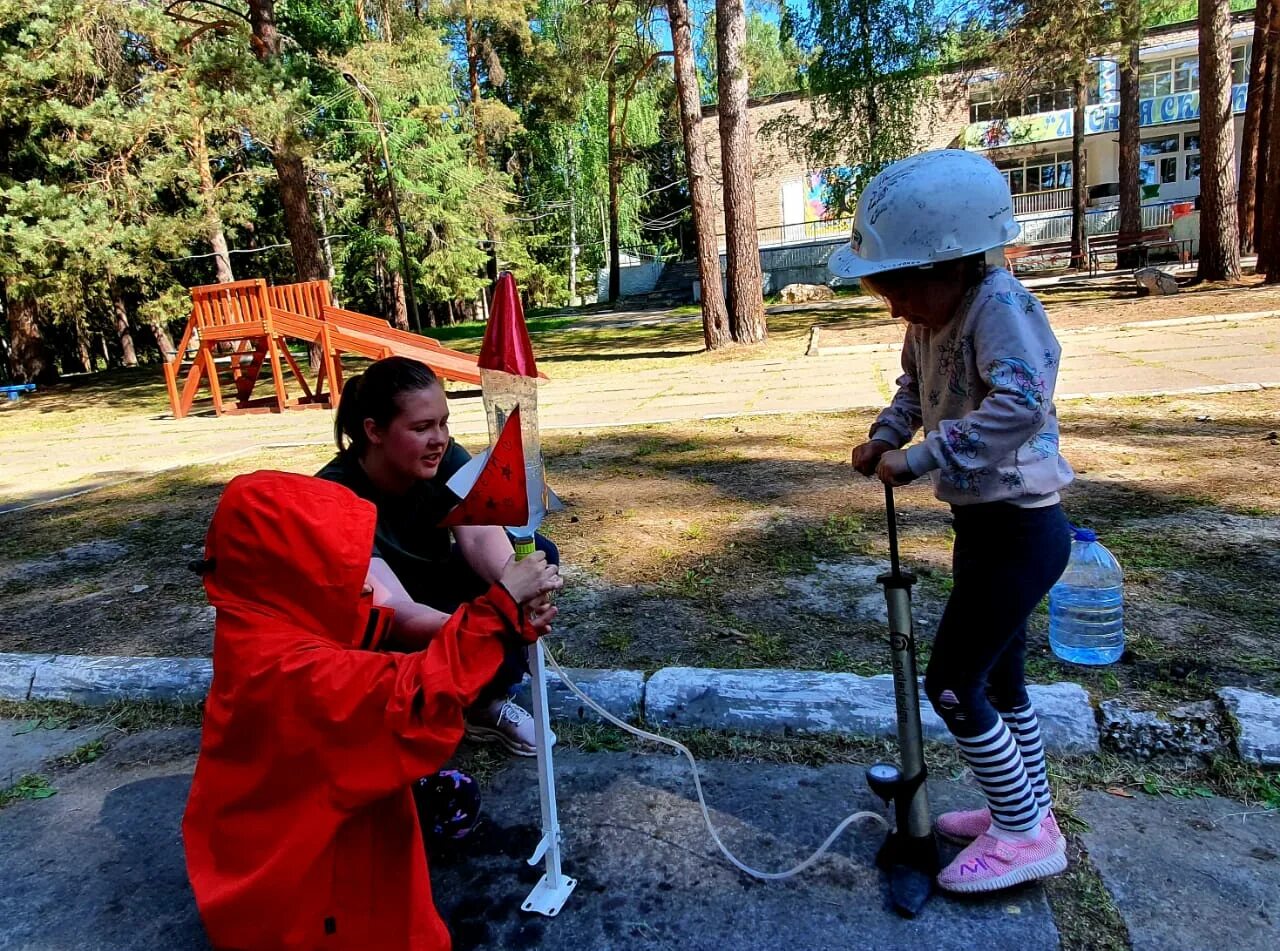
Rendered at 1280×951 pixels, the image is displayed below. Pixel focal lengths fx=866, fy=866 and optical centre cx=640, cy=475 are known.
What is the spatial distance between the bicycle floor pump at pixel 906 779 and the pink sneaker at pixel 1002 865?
0.19 ft

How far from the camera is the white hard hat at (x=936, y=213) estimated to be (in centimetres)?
175

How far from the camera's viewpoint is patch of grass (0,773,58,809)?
266cm

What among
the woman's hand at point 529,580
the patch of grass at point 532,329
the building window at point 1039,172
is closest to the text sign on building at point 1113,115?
the building window at point 1039,172

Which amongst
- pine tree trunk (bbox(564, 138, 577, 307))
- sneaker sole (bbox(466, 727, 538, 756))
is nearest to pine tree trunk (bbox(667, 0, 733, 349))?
sneaker sole (bbox(466, 727, 538, 756))

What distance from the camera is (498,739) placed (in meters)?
2.78

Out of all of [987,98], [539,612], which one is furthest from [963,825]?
[987,98]

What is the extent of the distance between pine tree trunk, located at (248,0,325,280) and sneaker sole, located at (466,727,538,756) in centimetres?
1227

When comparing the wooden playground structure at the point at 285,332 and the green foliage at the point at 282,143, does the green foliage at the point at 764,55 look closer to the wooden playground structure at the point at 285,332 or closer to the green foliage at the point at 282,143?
the green foliage at the point at 282,143

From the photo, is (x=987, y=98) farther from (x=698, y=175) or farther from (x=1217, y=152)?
(x=698, y=175)

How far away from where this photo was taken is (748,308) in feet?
46.4

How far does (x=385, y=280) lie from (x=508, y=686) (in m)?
31.9

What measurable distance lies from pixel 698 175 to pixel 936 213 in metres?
13.0

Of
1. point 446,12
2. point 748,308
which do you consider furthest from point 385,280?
point 748,308

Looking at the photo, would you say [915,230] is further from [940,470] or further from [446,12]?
[446,12]
